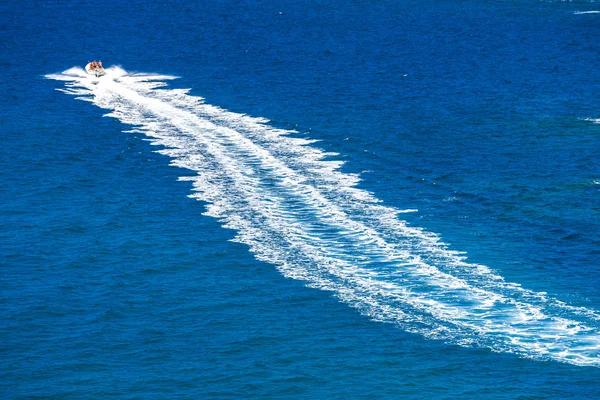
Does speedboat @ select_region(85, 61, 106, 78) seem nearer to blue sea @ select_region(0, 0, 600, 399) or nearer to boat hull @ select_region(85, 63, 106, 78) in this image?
boat hull @ select_region(85, 63, 106, 78)

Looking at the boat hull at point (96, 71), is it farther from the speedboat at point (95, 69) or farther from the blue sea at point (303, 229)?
the blue sea at point (303, 229)

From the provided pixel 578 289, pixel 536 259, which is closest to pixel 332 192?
pixel 536 259

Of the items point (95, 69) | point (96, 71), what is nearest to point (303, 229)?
point (96, 71)

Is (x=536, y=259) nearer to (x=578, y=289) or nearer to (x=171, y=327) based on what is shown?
(x=578, y=289)

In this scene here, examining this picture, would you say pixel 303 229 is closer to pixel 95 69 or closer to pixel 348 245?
pixel 348 245

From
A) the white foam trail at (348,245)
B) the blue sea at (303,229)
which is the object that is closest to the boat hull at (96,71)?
the blue sea at (303,229)

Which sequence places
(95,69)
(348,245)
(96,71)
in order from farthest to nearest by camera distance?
(95,69) → (96,71) → (348,245)

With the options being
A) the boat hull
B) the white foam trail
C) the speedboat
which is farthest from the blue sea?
the speedboat
